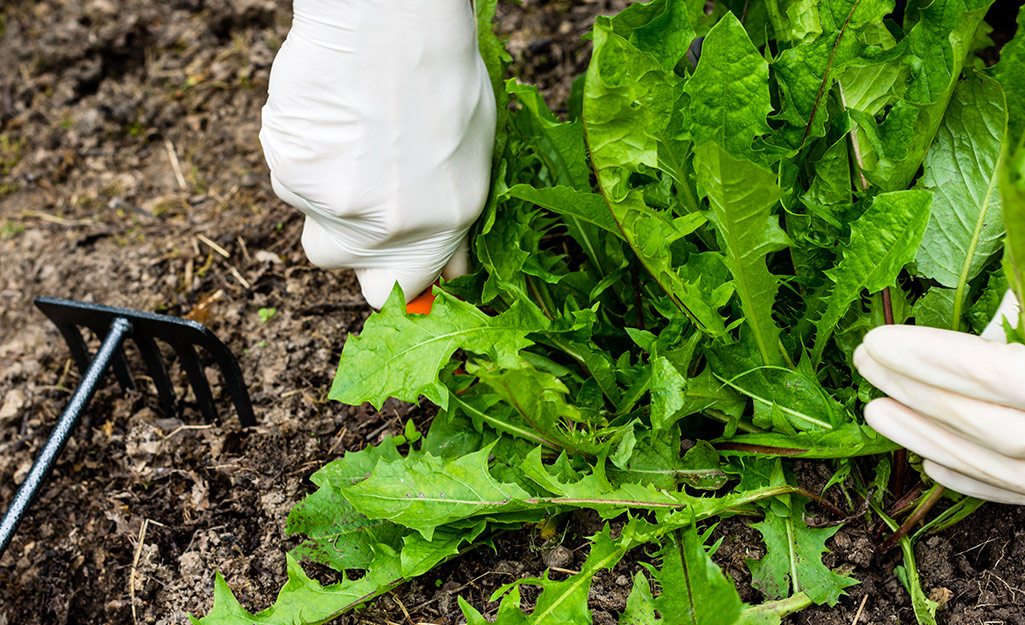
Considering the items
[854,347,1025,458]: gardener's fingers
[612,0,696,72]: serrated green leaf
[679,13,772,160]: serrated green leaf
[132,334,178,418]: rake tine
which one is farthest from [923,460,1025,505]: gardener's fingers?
[132,334,178,418]: rake tine

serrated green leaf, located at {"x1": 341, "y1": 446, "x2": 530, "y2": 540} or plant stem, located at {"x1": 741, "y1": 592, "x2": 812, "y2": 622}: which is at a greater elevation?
serrated green leaf, located at {"x1": 341, "y1": 446, "x2": 530, "y2": 540}

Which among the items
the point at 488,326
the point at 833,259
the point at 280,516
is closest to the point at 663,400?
the point at 488,326

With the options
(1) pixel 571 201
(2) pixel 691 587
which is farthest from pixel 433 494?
(1) pixel 571 201

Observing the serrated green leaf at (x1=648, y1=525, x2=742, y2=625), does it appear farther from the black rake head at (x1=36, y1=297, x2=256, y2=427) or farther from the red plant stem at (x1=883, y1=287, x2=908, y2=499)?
the black rake head at (x1=36, y1=297, x2=256, y2=427)

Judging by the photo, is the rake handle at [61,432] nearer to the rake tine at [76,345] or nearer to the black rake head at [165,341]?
the black rake head at [165,341]

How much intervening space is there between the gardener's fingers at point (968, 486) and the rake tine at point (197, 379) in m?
1.51

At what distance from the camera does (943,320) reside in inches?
55.0

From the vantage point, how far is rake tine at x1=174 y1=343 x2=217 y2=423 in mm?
1876

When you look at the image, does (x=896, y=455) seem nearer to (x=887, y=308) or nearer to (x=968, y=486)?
(x=968, y=486)

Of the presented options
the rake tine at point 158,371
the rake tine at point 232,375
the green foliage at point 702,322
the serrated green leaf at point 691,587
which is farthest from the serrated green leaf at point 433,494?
the rake tine at point 158,371

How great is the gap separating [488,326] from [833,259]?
2.12 feet

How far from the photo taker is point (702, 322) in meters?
1.38

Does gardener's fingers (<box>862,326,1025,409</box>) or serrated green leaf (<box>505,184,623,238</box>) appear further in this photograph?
serrated green leaf (<box>505,184,623,238</box>)

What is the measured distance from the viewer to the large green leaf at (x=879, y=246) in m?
1.23
